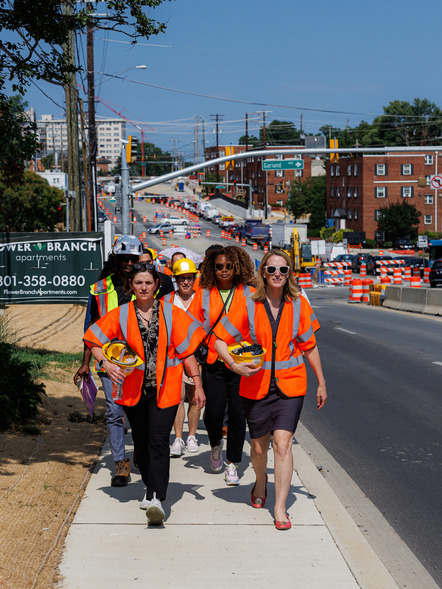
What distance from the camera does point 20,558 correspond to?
530 centimetres

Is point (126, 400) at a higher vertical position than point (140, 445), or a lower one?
higher

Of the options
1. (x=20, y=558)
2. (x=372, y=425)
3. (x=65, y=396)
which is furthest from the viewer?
(x=65, y=396)

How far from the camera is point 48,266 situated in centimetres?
2002

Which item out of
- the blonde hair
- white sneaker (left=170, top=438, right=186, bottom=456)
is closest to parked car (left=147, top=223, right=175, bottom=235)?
white sneaker (left=170, top=438, right=186, bottom=456)

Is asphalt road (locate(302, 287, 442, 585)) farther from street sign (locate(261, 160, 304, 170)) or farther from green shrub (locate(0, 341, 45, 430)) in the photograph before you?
street sign (locate(261, 160, 304, 170))

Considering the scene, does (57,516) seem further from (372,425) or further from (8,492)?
(372,425)

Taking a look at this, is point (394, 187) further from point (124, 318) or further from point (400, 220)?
point (124, 318)

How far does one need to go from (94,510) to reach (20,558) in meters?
1.14

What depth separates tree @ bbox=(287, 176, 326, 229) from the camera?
11025 centimetres

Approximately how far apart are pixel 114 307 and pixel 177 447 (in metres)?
1.72

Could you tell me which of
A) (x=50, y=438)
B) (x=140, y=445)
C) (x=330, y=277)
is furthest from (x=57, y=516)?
(x=330, y=277)

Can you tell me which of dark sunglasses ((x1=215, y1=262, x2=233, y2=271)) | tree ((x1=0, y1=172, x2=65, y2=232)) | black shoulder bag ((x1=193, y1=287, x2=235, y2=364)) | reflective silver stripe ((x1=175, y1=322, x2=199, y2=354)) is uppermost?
tree ((x1=0, y1=172, x2=65, y2=232))

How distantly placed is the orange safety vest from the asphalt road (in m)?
2.02

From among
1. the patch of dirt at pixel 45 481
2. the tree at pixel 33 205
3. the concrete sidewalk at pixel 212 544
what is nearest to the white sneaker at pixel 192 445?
the patch of dirt at pixel 45 481
